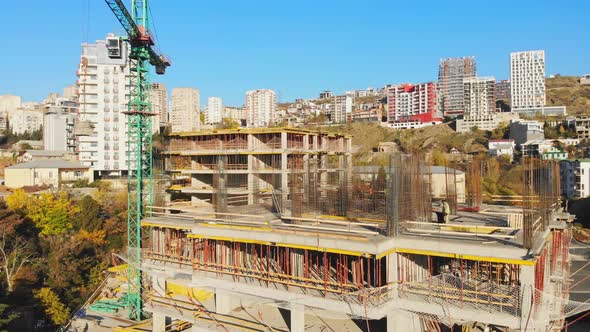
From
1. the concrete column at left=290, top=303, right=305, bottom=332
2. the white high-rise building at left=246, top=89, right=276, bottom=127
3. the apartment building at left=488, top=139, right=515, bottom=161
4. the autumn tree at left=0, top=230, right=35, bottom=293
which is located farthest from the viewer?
the white high-rise building at left=246, top=89, right=276, bottom=127

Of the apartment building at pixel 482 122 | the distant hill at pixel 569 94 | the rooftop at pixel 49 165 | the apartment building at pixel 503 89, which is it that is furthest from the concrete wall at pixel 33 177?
the apartment building at pixel 503 89

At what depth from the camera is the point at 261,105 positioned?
112 meters

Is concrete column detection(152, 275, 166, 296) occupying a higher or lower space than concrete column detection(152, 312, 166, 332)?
higher

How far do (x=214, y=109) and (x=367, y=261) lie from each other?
111854 mm

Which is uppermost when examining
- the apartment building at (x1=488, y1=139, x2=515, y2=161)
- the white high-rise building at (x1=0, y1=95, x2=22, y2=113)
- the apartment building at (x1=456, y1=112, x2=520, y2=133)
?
the white high-rise building at (x1=0, y1=95, x2=22, y2=113)

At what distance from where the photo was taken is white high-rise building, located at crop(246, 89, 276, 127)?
111 m

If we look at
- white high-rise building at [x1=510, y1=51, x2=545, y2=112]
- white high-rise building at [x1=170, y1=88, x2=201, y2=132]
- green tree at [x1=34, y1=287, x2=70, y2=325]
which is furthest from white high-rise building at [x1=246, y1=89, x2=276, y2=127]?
green tree at [x1=34, y1=287, x2=70, y2=325]

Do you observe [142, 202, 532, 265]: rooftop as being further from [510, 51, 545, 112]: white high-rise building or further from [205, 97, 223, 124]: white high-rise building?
[205, 97, 223, 124]: white high-rise building

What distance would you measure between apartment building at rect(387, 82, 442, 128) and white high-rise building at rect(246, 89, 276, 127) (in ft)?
91.1

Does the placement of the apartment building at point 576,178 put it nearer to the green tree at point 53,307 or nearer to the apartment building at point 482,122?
the apartment building at point 482,122

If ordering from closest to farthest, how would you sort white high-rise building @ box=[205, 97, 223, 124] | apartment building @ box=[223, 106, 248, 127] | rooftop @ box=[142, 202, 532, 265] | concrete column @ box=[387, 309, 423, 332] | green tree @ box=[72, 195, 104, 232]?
rooftop @ box=[142, 202, 532, 265], concrete column @ box=[387, 309, 423, 332], green tree @ box=[72, 195, 104, 232], white high-rise building @ box=[205, 97, 223, 124], apartment building @ box=[223, 106, 248, 127]

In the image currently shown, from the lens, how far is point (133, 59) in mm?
19594

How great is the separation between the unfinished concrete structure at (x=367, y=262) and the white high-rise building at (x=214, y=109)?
102 meters

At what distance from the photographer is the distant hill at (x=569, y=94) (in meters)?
92.3
